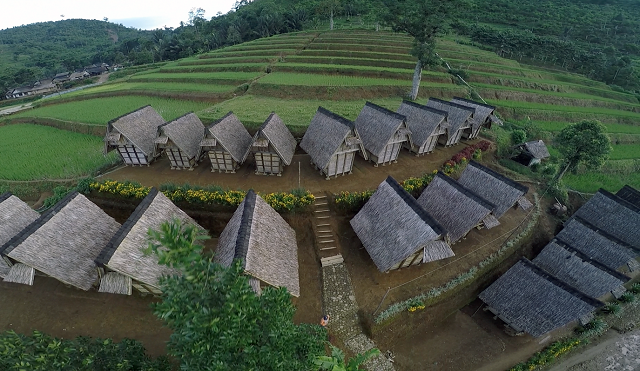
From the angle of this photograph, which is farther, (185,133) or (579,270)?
(185,133)

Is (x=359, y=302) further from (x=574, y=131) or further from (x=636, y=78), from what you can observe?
(x=636, y=78)

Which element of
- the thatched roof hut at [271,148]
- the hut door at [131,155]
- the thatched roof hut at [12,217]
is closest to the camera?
the thatched roof hut at [12,217]

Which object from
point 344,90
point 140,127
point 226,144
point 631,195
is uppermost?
point 344,90

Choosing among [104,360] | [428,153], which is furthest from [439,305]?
[104,360]

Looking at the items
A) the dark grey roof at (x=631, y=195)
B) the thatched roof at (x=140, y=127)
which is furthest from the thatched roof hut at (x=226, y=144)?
the dark grey roof at (x=631, y=195)

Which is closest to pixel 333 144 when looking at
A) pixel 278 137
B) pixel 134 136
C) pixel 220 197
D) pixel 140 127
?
pixel 278 137

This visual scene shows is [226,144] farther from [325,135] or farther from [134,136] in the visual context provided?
[134,136]

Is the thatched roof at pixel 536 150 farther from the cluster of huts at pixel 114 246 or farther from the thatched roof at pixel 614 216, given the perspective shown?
the cluster of huts at pixel 114 246
